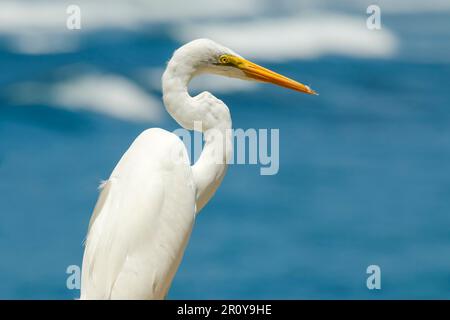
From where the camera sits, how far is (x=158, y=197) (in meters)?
5.00

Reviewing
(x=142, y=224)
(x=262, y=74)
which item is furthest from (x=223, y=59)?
(x=142, y=224)

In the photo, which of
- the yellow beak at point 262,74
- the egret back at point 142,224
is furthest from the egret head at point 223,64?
the egret back at point 142,224

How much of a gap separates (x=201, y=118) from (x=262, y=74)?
40 cm

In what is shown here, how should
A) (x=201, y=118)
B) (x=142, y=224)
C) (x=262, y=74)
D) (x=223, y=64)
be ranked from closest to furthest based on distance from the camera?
1. (x=142, y=224)
2. (x=201, y=118)
3. (x=223, y=64)
4. (x=262, y=74)

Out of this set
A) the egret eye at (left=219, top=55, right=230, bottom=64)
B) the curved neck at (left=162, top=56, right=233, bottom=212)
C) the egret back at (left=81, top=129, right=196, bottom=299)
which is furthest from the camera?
the egret eye at (left=219, top=55, right=230, bottom=64)

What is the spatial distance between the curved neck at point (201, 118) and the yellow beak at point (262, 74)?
0.20 metres

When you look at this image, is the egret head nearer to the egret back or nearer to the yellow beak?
the yellow beak

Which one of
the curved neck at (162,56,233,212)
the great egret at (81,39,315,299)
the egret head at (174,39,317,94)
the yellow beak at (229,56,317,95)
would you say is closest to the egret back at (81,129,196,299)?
the great egret at (81,39,315,299)

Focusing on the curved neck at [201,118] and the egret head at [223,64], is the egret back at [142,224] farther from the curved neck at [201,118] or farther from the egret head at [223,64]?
the egret head at [223,64]

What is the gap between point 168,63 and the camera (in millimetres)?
5285

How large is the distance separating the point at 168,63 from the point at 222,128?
35 centimetres

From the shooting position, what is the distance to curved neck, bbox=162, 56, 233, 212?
5254 mm

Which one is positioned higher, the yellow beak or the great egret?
the yellow beak

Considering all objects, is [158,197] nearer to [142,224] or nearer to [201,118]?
[142,224]
